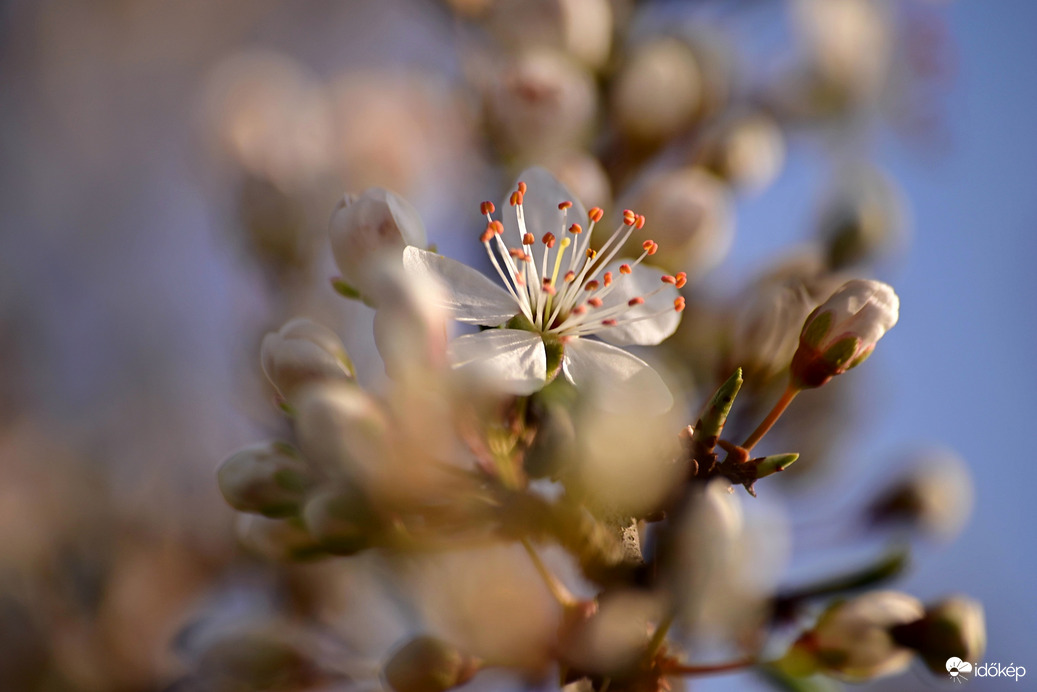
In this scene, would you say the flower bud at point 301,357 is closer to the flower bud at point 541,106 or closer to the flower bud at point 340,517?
the flower bud at point 340,517

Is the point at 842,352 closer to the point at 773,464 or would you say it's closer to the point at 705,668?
the point at 773,464

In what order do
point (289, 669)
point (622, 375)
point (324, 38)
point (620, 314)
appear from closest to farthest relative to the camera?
point (622, 375) → point (620, 314) → point (289, 669) → point (324, 38)

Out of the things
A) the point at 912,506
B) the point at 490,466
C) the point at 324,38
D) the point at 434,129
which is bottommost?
the point at 912,506

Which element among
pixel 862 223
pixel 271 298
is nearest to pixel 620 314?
pixel 862 223

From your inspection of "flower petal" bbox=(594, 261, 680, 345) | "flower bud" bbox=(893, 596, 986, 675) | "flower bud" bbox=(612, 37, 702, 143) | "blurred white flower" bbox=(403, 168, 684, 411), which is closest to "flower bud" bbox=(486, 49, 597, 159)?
"flower bud" bbox=(612, 37, 702, 143)

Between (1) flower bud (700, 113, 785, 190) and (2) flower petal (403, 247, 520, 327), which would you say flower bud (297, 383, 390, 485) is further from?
(1) flower bud (700, 113, 785, 190)

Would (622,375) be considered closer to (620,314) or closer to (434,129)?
(620,314)

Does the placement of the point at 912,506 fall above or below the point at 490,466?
below

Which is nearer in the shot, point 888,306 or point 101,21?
point 888,306
